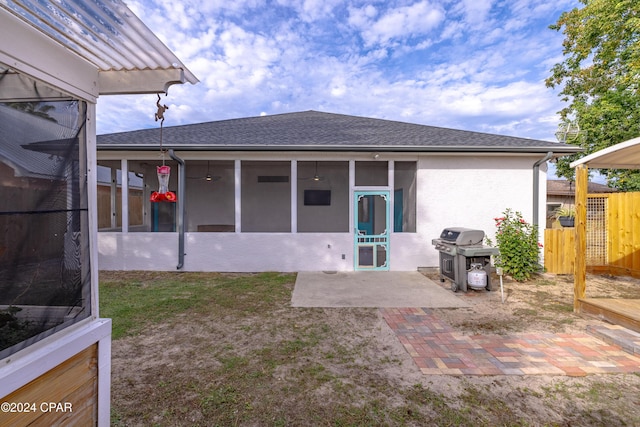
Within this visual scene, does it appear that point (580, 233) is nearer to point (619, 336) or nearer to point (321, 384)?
point (619, 336)

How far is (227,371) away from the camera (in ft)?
8.93

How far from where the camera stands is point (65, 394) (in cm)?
145

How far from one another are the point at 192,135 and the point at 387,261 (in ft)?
20.4

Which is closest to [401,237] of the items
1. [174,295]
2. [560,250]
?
[560,250]

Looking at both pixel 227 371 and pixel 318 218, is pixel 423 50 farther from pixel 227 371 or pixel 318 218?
pixel 227 371

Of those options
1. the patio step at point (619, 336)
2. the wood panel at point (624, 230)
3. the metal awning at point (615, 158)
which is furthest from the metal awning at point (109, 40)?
the wood panel at point (624, 230)

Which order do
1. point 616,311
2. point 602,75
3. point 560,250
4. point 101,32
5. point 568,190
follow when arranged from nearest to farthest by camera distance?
point 101,32 < point 616,311 < point 560,250 < point 602,75 < point 568,190

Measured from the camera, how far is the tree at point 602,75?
1060 cm

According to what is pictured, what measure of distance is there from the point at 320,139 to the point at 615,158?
5.47 m

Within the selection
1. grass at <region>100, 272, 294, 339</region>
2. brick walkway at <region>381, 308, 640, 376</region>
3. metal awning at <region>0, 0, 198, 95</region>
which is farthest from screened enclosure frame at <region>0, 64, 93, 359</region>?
brick walkway at <region>381, 308, 640, 376</region>

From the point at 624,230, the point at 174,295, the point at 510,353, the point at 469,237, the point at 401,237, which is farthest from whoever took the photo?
the point at 401,237

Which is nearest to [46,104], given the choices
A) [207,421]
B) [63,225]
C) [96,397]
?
[63,225]

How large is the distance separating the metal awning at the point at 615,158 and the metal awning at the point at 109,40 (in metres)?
5.02

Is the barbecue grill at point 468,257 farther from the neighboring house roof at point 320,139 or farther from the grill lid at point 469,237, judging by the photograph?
the neighboring house roof at point 320,139
